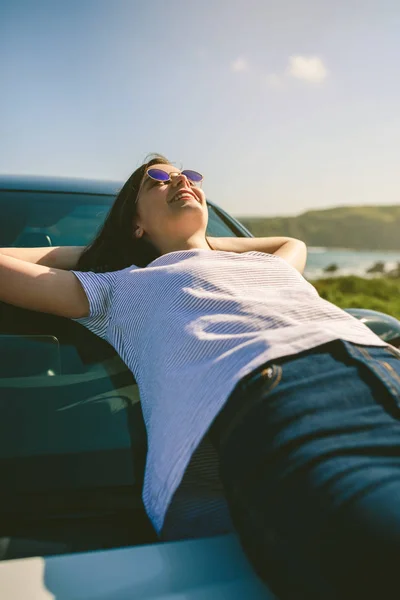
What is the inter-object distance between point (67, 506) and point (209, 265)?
→ 722 mm

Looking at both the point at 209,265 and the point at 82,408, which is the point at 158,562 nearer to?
the point at 82,408

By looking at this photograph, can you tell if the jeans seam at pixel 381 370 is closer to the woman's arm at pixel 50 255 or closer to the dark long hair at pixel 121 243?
the dark long hair at pixel 121 243

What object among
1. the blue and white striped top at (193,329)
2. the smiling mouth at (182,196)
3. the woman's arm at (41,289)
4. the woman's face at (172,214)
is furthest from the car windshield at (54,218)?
the blue and white striped top at (193,329)

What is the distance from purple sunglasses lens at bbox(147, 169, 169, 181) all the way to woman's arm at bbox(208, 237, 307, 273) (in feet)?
0.99

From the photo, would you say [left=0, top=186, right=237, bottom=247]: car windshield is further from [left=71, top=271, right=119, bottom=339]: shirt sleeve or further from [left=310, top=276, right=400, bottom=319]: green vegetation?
[left=310, top=276, right=400, bottom=319]: green vegetation

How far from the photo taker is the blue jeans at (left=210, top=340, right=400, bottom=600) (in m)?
0.93

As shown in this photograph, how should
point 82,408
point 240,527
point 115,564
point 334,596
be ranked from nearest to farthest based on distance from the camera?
point 334,596, point 115,564, point 240,527, point 82,408

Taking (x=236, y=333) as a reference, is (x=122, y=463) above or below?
below

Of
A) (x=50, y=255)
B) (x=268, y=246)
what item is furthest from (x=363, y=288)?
(x=50, y=255)

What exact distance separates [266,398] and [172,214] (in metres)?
0.99

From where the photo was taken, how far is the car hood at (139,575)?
0.94 metres

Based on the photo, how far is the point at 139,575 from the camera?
988mm

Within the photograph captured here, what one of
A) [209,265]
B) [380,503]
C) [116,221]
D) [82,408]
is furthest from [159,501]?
[116,221]

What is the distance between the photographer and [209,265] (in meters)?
1.64
